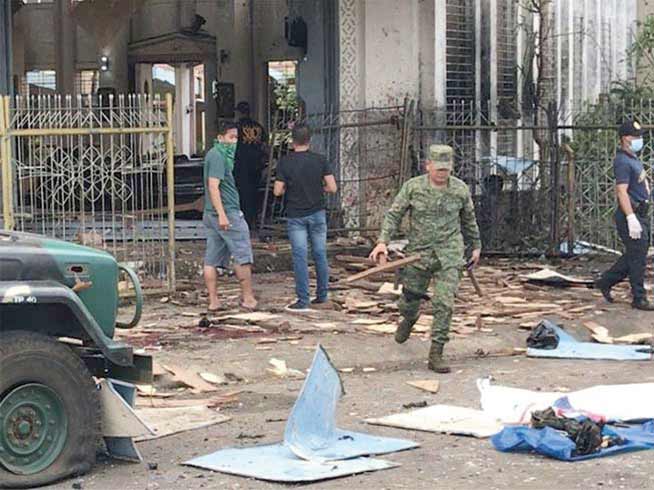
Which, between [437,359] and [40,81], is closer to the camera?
[437,359]

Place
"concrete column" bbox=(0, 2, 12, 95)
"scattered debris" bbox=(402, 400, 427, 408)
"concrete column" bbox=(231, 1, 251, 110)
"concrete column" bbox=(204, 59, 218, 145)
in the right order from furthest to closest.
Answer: "concrete column" bbox=(204, 59, 218, 145)
"concrete column" bbox=(231, 1, 251, 110)
"concrete column" bbox=(0, 2, 12, 95)
"scattered debris" bbox=(402, 400, 427, 408)

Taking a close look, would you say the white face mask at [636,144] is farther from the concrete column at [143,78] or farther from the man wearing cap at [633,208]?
the concrete column at [143,78]

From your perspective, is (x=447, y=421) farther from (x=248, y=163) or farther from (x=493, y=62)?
(x=493, y=62)

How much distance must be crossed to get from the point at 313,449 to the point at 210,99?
20.0 metres

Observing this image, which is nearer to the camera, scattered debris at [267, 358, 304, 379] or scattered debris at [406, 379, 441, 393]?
scattered debris at [406, 379, 441, 393]

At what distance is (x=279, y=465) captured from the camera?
22.8 feet

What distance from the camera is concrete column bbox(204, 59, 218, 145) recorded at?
26.2 m

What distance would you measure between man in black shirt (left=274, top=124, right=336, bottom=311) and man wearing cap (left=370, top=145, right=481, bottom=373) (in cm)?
227

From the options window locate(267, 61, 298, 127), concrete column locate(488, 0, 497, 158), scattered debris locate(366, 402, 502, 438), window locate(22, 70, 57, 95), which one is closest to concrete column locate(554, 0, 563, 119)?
concrete column locate(488, 0, 497, 158)

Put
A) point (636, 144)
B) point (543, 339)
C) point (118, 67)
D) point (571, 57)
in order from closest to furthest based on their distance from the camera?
point (543, 339) → point (636, 144) → point (571, 57) → point (118, 67)

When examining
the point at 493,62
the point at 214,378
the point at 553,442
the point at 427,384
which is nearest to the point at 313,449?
the point at 553,442

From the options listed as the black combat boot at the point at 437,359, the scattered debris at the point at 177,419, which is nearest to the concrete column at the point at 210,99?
the black combat boot at the point at 437,359

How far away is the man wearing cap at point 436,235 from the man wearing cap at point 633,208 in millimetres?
2891

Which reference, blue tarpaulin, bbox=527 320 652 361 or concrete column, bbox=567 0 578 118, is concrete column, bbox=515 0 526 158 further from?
blue tarpaulin, bbox=527 320 652 361
